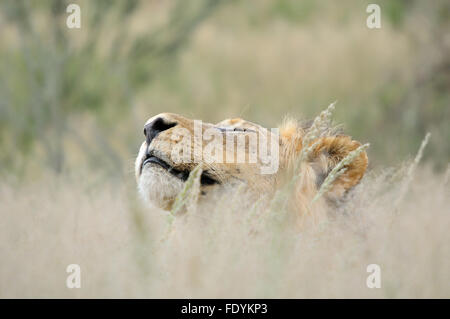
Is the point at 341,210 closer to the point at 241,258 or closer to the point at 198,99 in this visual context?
the point at 241,258

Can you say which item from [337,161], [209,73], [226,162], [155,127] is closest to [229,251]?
[226,162]

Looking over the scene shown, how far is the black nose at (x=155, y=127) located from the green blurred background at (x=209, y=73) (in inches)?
103

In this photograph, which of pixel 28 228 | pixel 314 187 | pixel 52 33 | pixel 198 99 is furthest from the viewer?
pixel 198 99

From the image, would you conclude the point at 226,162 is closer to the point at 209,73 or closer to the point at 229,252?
the point at 229,252

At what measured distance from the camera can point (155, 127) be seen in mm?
3422

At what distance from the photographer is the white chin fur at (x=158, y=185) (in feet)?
11.0

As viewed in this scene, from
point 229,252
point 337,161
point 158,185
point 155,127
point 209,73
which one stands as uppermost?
point 209,73

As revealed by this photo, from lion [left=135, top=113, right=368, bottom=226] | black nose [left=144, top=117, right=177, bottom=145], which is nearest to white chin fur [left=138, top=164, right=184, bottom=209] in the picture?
lion [left=135, top=113, right=368, bottom=226]

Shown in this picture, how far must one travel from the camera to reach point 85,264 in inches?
108

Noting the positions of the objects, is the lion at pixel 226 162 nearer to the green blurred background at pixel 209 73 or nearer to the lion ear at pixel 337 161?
the lion ear at pixel 337 161

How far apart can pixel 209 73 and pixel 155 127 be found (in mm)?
10986

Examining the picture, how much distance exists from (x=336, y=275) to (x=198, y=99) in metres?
11.2

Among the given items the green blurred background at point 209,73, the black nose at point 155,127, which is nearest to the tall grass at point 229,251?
the black nose at point 155,127
